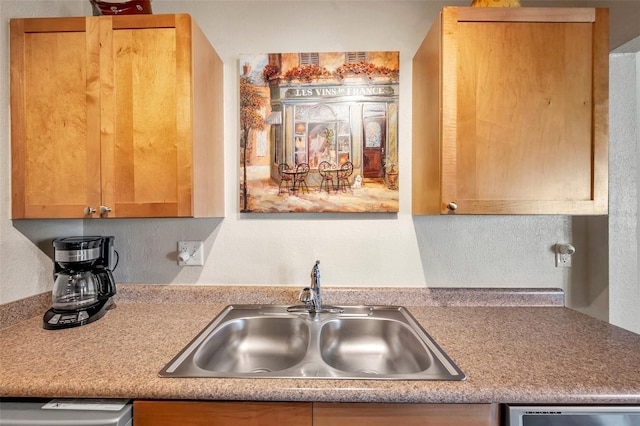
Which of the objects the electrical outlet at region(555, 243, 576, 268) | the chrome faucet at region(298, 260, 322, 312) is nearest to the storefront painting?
the chrome faucet at region(298, 260, 322, 312)

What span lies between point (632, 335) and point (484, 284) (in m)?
0.50

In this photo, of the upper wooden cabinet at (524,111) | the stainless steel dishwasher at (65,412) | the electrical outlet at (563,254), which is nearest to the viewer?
the stainless steel dishwasher at (65,412)

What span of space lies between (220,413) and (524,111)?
137 cm

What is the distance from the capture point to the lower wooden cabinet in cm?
78

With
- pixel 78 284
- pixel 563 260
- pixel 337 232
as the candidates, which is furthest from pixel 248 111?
pixel 563 260

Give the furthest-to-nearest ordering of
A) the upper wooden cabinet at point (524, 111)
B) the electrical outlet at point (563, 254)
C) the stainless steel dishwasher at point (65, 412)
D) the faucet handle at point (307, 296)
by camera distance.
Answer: the electrical outlet at point (563, 254) < the faucet handle at point (307, 296) < the upper wooden cabinet at point (524, 111) < the stainless steel dishwasher at point (65, 412)

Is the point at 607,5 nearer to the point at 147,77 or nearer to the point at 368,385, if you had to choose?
the point at 368,385

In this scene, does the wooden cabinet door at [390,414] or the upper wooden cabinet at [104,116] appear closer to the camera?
the wooden cabinet door at [390,414]

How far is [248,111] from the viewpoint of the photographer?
143 cm

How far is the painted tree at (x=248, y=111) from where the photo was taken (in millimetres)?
1432

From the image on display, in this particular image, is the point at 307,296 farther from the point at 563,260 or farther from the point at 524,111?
the point at 563,260

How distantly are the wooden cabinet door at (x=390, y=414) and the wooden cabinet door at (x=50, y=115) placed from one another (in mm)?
1106

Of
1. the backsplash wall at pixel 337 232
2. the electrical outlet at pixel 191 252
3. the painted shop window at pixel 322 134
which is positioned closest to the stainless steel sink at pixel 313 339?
the backsplash wall at pixel 337 232

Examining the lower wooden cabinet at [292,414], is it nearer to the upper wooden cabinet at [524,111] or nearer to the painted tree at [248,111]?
the upper wooden cabinet at [524,111]
